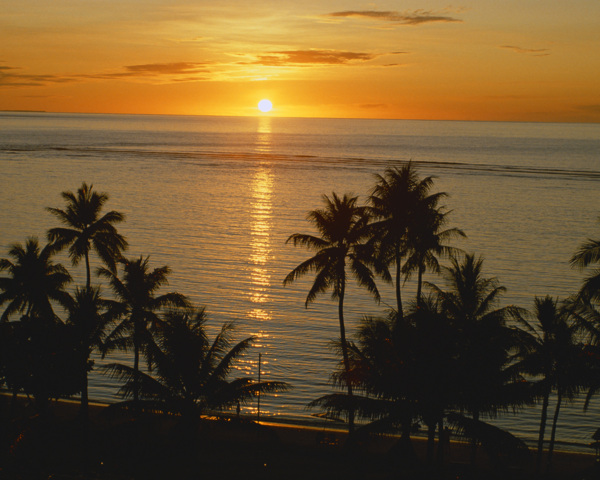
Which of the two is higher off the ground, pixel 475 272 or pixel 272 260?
pixel 272 260

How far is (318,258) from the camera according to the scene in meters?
31.3

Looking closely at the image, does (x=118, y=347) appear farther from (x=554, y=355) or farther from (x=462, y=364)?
(x=554, y=355)

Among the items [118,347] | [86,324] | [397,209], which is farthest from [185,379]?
[397,209]

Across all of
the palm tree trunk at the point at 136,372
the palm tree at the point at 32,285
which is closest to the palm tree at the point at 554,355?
the palm tree trunk at the point at 136,372

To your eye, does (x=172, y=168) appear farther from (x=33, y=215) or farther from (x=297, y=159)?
(x=33, y=215)

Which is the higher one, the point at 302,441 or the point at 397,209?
the point at 397,209

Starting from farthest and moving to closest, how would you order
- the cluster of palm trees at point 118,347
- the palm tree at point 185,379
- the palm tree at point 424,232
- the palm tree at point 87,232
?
the palm tree at point 87,232
the palm tree at point 424,232
the cluster of palm trees at point 118,347
the palm tree at point 185,379

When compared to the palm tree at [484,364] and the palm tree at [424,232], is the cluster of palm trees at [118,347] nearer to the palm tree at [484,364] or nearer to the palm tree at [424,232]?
the palm tree at [484,364]

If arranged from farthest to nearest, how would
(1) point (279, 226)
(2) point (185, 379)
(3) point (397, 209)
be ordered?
1. (1) point (279, 226)
2. (3) point (397, 209)
3. (2) point (185, 379)

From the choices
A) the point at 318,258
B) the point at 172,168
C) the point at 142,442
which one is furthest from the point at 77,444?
the point at 172,168

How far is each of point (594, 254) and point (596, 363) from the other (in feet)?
15.0

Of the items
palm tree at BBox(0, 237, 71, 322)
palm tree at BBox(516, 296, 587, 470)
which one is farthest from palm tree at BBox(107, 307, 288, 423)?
palm tree at BBox(516, 296, 587, 470)

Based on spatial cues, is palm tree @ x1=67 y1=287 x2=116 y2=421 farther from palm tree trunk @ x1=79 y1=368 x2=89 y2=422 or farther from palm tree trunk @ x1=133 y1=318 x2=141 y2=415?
palm tree trunk @ x1=133 y1=318 x2=141 y2=415

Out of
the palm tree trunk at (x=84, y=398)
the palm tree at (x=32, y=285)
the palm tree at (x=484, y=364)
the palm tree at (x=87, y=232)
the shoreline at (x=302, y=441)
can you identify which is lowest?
the shoreline at (x=302, y=441)
